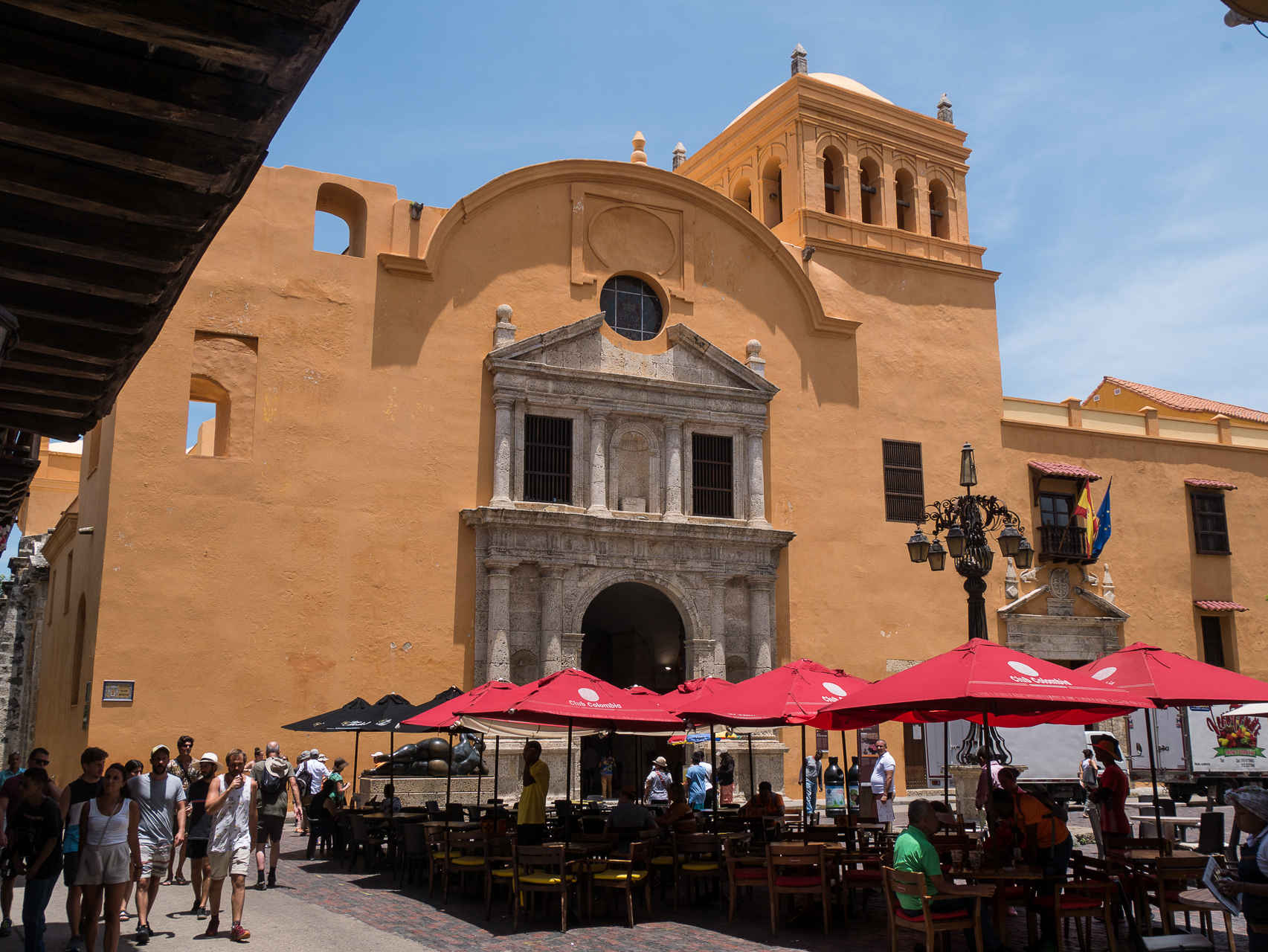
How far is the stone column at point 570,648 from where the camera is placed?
21.7m

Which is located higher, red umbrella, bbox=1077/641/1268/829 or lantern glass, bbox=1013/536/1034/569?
lantern glass, bbox=1013/536/1034/569

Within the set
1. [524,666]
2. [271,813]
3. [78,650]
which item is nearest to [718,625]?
[524,666]

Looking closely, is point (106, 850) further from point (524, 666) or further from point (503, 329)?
point (503, 329)

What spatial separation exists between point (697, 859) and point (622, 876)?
1763 millimetres

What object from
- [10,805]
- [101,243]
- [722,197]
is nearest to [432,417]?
[722,197]

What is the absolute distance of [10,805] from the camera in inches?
361

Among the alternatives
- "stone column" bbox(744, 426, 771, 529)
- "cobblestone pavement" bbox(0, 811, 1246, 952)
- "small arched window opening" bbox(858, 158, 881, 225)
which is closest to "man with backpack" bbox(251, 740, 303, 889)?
"cobblestone pavement" bbox(0, 811, 1246, 952)

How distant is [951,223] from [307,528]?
17.9 metres

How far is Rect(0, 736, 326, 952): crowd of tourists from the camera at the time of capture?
28.7 feet

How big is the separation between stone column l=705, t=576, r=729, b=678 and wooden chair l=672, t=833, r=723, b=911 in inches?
398

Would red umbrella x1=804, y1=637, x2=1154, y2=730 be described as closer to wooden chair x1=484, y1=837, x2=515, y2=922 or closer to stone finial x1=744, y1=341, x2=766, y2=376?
wooden chair x1=484, y1=837, x2=515, y2=922

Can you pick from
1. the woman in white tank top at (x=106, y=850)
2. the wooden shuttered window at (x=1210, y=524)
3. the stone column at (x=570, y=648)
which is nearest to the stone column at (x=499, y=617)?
the stone column at (x=570, y=648)

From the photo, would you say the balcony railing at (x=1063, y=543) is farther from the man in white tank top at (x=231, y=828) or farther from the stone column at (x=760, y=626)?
the man in white tank top at (x=231, y=828)

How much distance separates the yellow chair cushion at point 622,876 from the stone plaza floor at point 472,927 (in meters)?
0.39
